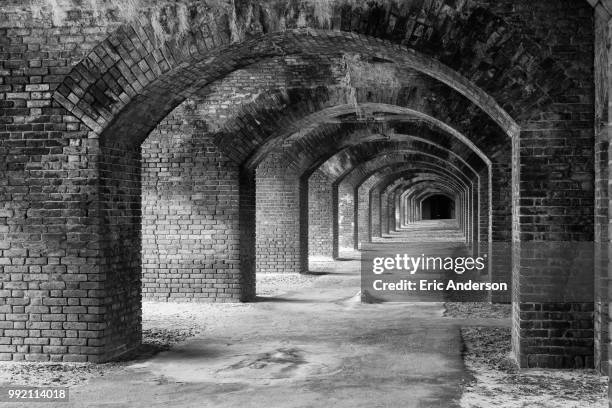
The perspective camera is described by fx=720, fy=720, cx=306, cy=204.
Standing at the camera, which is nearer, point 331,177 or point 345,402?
point 345,402

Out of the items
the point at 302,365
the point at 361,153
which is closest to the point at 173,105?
the point at 302,365

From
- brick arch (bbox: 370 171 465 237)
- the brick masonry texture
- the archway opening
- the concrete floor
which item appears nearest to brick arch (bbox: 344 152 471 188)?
brick arch (bbox: 370 171 465 237)

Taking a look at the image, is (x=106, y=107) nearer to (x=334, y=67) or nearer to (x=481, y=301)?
(x=334, y=67)

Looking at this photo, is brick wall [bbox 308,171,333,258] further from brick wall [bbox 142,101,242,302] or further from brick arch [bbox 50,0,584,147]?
brick arch [bbox 50,0,584,147]

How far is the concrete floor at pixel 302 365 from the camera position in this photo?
5.70 m

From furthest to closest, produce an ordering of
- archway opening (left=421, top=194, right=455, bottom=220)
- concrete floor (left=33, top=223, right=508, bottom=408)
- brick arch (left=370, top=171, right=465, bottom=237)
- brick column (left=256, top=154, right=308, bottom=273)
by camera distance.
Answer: archway opening (left=421, top=194, right=455, bottom=220) → brick arch (left=370, top=171, right=465, bottom=237) → brick column (left=256, top=154, right=308, bottom=273) → concrete floor (left=33, top=223, right=508, bottom=408)

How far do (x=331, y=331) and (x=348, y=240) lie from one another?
52.4 feet

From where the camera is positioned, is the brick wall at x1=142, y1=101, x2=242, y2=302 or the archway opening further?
Result: the archway opening

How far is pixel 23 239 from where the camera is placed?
711cm

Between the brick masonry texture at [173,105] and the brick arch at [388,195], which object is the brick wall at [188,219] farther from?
the brick arch at [388,195]

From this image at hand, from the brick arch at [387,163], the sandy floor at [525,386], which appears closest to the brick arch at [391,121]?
the sandy floor at [525,386]

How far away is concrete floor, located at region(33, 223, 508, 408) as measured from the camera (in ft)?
18.7

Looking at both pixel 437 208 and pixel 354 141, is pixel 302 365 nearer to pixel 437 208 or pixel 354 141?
pixel 354 141

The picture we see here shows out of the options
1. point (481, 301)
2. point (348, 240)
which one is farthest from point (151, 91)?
point (348, 240)
